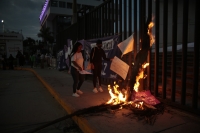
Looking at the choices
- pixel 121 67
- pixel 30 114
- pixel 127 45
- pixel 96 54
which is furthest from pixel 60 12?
pixel 30 114

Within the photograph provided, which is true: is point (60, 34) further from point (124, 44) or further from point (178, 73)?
point (178, 73)

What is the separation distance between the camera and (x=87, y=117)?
3.71m

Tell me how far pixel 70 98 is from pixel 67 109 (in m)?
0.77

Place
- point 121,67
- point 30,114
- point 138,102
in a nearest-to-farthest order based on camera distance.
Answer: point 138,102 → point 30,114 → point 121,67

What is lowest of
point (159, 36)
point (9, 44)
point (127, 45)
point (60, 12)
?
point (127, 45)

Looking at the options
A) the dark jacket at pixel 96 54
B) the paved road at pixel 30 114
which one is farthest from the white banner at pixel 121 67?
the paved road at pixel 30 114

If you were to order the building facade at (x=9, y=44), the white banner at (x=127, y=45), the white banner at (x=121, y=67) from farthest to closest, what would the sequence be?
the building facade at (x=9, y=44) → the white banner at (x=127, y=45) → the white banner at (x=121, y=67)

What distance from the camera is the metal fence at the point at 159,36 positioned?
3754 mm

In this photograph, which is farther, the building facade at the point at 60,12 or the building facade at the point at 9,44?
the building facade at the point at 60,12

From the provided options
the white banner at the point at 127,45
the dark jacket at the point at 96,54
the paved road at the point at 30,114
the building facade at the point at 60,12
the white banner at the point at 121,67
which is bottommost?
the paved road at the point at 30,114

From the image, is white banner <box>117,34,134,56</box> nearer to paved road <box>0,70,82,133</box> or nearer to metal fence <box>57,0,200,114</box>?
metal fence <box>57,0,200,114</box>

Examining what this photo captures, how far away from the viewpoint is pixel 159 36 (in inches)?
205

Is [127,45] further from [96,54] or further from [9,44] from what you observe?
[9,44]

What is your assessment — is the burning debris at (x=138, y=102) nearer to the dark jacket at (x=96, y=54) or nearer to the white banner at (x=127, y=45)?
the white banner at (x=127, y=45)
